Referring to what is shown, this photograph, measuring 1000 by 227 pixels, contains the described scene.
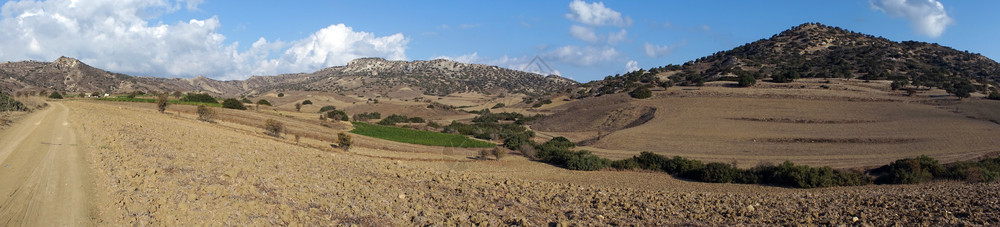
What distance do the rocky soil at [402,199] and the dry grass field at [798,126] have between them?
12.5m

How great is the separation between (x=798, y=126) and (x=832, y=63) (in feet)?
160

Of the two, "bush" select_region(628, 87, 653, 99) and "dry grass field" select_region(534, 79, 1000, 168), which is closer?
"dry grass field" select_region(534, 79, 1000, 168)

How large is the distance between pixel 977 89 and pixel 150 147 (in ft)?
228

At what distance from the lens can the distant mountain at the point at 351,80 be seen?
9788cm

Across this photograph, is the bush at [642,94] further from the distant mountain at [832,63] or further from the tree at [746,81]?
the tree at [746,81]

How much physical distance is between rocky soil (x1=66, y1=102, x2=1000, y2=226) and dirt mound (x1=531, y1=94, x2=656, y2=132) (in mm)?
28067

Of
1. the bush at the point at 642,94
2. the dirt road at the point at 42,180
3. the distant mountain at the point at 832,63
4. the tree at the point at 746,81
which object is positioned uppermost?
the distant mountain at the point at 832,63

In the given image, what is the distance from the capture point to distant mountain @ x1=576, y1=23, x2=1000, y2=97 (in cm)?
6406

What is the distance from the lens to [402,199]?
12406 mm

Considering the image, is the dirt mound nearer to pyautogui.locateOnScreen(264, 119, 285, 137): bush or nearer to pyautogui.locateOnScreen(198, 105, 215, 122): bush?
pyautogui.locateOnScreen(264, 119, 285, 137): bush

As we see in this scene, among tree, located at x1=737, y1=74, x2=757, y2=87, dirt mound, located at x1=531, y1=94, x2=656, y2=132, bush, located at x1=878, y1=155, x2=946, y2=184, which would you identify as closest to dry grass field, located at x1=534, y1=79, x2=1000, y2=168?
dirt mound, located at x1=531, y1=94, x2=656, y2=132

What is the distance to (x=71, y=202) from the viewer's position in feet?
31.0

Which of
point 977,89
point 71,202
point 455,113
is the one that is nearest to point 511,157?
point 71,202

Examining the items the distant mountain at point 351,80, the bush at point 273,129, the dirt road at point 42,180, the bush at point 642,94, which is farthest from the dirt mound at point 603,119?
the distant mountain at point 351,80
